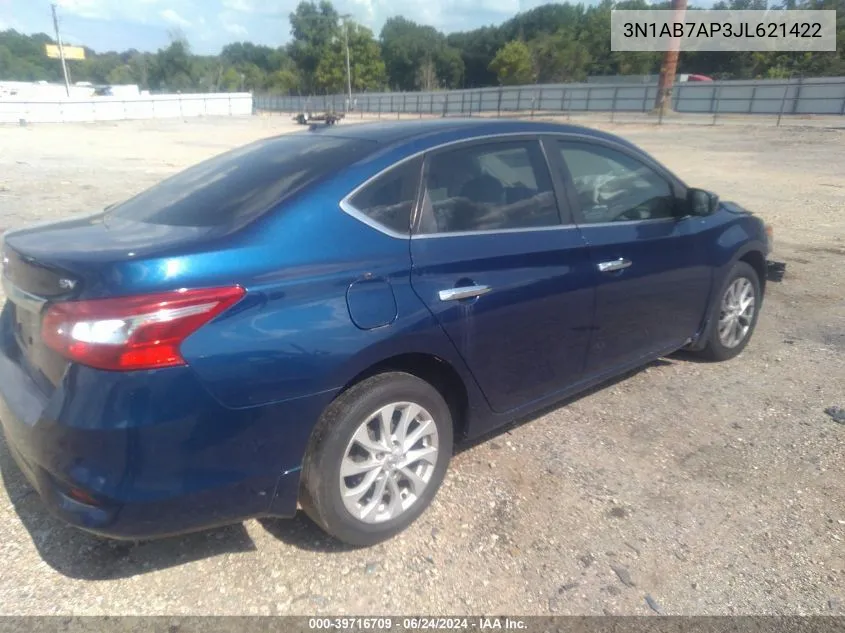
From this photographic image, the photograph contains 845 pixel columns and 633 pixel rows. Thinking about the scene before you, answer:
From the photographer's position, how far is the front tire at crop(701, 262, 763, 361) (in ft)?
14.8

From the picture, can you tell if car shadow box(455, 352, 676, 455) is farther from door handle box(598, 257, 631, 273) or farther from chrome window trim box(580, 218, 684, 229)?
chrome window trim box(580, 218, 684, 229)

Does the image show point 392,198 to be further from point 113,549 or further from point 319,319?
point 113,549

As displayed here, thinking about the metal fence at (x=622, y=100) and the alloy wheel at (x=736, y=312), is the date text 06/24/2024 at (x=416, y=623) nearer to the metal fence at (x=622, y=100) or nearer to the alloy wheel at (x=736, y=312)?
the alloy wheel at (x=736, y=312)

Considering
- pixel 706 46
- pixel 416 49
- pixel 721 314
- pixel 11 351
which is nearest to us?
pixel 11 351

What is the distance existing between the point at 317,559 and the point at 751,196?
1177 centimetres

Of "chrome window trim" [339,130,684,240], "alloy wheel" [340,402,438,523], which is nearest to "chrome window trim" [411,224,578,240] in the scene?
"chrome window trim" [339,130,684,240]

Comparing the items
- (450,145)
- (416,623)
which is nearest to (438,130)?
(450,145)

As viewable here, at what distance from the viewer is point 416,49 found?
99438mm

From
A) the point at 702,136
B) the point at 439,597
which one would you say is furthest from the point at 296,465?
the point at 702,136

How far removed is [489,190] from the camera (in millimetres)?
3182

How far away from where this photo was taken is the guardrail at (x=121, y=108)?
43.9 metres

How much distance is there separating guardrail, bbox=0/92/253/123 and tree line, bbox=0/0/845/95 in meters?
14.5

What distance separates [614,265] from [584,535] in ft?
4.61

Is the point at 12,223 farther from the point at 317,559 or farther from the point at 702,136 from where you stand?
the point at 702,136
